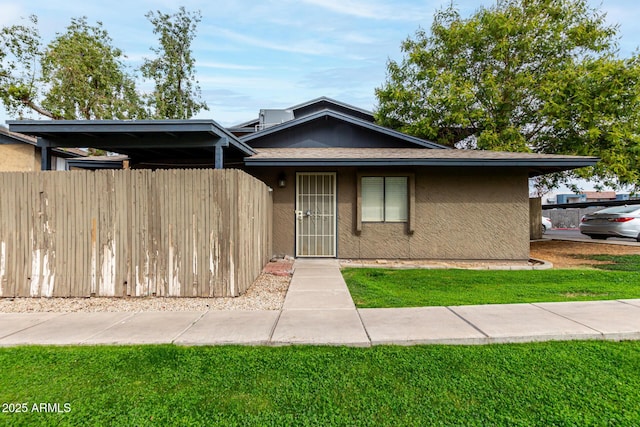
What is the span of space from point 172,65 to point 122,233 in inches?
962

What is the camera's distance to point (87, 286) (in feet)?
18.3

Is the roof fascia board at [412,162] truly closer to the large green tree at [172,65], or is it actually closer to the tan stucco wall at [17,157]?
the tan stucco wall at [17,157]

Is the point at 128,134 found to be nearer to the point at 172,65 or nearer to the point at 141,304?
the point at 141,304

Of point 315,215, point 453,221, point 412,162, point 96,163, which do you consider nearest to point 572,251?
point 453,221

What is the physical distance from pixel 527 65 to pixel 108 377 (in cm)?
1626

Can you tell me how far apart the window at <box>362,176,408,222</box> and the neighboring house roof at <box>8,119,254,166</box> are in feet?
11.4

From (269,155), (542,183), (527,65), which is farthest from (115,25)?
(542,183)

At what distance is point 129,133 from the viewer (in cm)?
622

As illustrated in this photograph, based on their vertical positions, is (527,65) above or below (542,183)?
above

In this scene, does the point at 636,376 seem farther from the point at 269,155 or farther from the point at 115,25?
the point at 115,25

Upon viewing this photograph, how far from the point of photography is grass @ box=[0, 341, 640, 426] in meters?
2.38

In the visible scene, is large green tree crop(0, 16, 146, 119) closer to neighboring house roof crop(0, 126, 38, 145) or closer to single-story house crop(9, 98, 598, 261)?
neighboring house roof crop(0, 126, 38, 145)

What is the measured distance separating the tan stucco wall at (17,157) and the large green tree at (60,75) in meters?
8.68

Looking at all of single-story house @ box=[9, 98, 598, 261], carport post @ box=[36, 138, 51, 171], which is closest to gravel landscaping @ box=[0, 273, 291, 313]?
carport post @ box=[36, 138, 51, 171]
